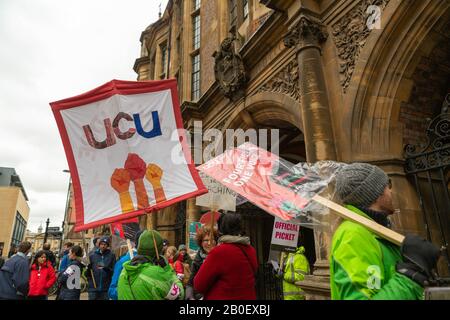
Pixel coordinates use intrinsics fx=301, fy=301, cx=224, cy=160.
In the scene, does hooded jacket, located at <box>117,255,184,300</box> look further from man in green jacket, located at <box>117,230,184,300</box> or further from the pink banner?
the pink banner

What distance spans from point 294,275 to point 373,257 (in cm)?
468

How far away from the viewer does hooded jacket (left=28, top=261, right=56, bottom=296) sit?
5.75 metres

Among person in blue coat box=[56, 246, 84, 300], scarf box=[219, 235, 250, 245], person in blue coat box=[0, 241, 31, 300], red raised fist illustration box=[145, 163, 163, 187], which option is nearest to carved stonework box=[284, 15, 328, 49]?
red raised fist illustration box=[145, 163, 163, 187]

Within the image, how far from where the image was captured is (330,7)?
19.9 feet

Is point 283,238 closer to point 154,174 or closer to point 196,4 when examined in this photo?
point 154,174

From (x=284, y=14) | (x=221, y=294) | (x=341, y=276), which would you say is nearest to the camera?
(x=341, y=276)

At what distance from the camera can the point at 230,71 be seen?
29.8 ft

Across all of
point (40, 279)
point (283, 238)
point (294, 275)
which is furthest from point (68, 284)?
point (294, 275)

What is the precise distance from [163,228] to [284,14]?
11278 mm

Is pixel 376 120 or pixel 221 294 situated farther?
pixel 376 120

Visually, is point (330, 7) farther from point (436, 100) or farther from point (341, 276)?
point (341, 276)

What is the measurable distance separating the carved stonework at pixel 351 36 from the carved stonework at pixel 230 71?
3312 mm

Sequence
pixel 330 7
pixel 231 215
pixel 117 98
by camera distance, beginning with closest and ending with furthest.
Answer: pixel 231 215 < pixel 117 98 < pixel 330 7

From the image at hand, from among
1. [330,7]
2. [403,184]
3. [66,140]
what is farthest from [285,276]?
[330,7]
